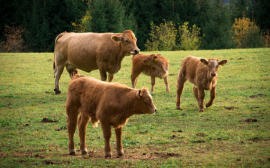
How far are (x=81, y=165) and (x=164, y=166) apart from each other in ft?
5.05

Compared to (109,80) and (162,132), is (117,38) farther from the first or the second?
(162,132)

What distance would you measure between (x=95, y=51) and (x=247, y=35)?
151ft

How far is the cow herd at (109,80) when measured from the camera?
6832mm

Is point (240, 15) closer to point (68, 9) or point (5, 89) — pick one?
point (68, 9)

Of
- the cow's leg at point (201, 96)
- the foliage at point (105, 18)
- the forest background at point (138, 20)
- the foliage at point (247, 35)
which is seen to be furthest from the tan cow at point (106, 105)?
the foliage at point (247, 35)

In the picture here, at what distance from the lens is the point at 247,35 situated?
54969 millimetres

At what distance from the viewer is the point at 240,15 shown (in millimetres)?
69750

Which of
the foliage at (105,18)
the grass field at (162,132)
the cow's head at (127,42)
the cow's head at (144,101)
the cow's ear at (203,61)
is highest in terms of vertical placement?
the foliage at (105,18)

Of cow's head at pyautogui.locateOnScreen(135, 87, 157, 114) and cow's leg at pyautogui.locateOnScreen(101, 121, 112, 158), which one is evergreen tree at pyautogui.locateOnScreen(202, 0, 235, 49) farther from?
cow's leg at pyautogui.locateOnScreen(101, 121, 112, 158)

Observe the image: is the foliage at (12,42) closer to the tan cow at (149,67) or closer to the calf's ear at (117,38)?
the tan cow at (149,67)

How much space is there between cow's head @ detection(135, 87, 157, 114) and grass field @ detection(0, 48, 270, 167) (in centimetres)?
99

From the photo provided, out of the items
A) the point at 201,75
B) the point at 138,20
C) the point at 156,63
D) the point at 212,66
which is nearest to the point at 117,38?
the point at 156,63

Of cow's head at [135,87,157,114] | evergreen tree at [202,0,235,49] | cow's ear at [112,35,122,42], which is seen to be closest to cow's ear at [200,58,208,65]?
cow's ear at [112,35,122,42]

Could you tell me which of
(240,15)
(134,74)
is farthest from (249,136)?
(240,15)
